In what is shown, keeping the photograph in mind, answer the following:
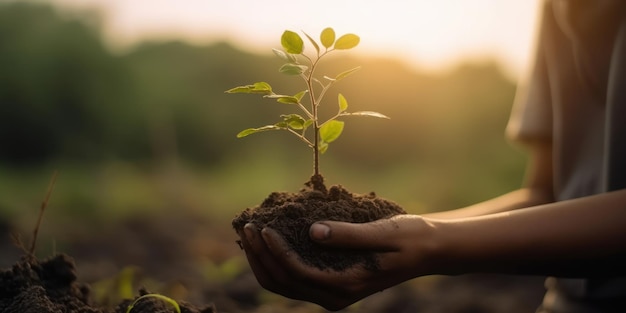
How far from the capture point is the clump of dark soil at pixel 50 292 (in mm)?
1611

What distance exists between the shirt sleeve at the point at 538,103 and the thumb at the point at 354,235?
4.35ft

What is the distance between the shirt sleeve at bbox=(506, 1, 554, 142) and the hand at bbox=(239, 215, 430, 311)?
4.07 feet

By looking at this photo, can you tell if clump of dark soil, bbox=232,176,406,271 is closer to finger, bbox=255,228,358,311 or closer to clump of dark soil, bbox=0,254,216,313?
finger, bbox=255,228,358,311

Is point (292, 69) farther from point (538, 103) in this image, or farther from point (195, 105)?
point (195, 105)

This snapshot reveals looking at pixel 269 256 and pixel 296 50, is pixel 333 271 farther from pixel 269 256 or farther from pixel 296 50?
pixel 296 50

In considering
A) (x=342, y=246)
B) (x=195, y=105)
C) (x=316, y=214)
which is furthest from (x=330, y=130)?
(x=195, y=105)

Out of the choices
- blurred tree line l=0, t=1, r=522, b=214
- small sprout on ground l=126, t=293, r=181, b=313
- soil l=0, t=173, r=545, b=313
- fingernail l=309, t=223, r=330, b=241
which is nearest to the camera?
fingernail l=309, t=223, r=330, b=241

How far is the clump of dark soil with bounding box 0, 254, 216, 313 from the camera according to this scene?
161cm

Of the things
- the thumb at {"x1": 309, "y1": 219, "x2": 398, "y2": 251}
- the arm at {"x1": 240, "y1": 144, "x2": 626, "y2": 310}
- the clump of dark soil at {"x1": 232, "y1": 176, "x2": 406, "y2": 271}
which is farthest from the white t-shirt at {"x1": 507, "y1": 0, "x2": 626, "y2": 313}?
the thumb at {"x1": 309, "y1": 219, "x2": 398, "y2": 251}

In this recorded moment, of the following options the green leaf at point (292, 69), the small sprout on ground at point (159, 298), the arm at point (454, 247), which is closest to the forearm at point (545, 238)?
the arm at point (454, 247)

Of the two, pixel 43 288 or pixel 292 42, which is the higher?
pixel 292 42

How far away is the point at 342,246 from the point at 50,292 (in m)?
0.78

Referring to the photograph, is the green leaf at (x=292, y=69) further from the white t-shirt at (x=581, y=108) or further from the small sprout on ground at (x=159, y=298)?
the white t-shirt at (x=581, y=108)

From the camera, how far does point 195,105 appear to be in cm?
1083
